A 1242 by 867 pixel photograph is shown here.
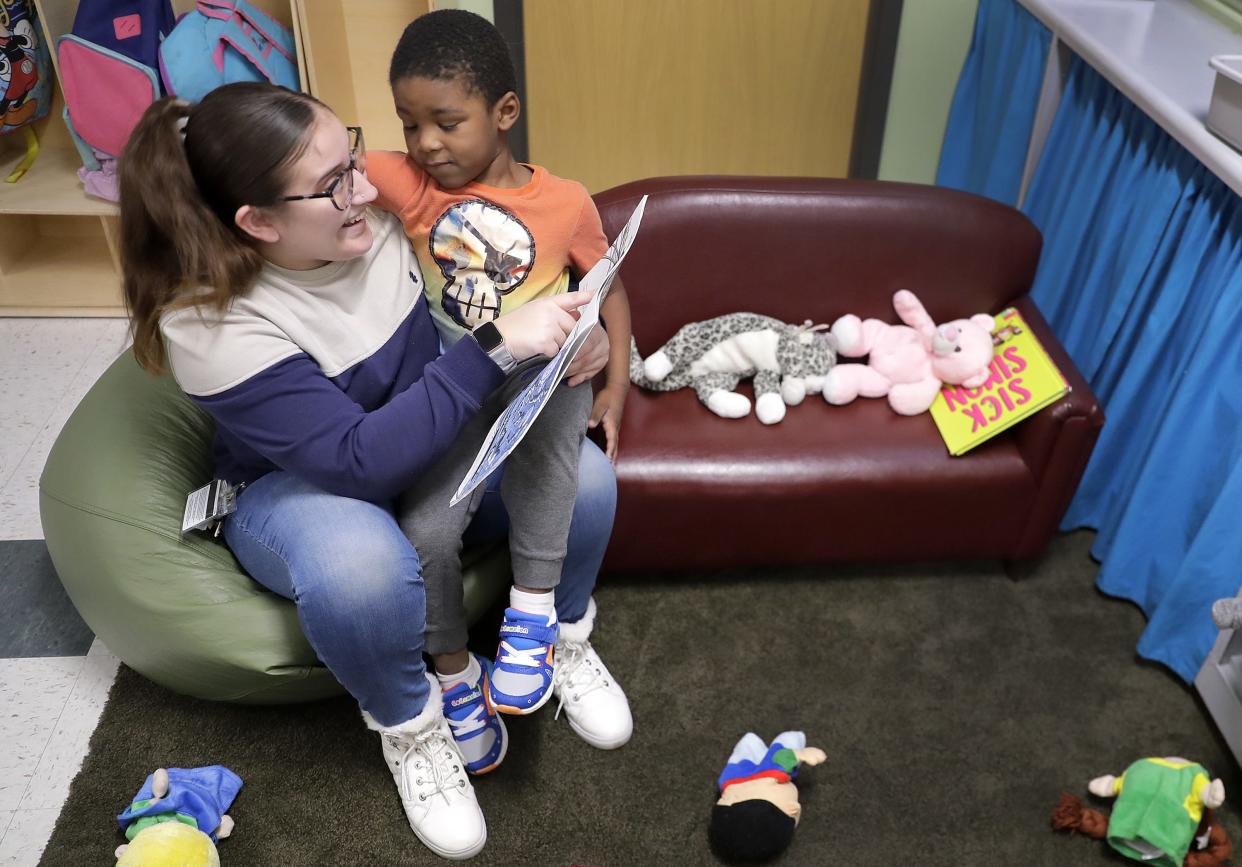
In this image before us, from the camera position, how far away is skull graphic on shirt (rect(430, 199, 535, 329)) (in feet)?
5.02

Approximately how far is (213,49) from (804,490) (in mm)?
1713

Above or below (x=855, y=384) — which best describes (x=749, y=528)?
below

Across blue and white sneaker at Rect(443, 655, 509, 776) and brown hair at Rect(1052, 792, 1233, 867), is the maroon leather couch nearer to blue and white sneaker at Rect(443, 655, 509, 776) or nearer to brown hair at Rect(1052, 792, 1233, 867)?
blue and white sneaker at Rect(443, 655, 509, 776)

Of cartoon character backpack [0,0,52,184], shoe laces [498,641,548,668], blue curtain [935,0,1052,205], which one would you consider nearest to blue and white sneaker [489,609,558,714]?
shoe laces [498,641,548,668]

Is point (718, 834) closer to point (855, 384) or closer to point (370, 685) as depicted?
point (370, 685)

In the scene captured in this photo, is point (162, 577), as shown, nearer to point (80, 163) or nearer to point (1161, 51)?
point (80, 163)

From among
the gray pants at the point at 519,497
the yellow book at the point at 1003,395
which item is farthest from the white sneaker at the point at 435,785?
the yellow book at the point at 1003,395

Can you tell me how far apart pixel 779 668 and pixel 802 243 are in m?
0.84

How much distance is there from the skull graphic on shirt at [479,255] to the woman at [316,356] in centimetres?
6

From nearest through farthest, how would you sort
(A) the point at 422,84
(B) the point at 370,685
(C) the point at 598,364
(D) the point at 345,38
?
(A) the point at 422,84 < (B) the point at 370,685 < (C) the point at 598,364 < (D) the point at 345,38

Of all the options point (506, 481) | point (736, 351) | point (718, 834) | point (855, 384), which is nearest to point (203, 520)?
point (506, 481)

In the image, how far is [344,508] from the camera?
1471 millimetres

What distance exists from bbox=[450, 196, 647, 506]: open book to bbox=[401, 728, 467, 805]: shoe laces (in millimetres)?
484

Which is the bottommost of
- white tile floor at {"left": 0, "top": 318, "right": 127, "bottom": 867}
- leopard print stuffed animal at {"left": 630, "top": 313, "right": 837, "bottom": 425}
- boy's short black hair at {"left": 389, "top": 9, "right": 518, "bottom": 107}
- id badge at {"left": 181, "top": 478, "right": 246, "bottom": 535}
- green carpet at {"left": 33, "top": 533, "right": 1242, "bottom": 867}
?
white tile floor at {"left": 0, "top": 318, "right": 127, "bottom": 867}
